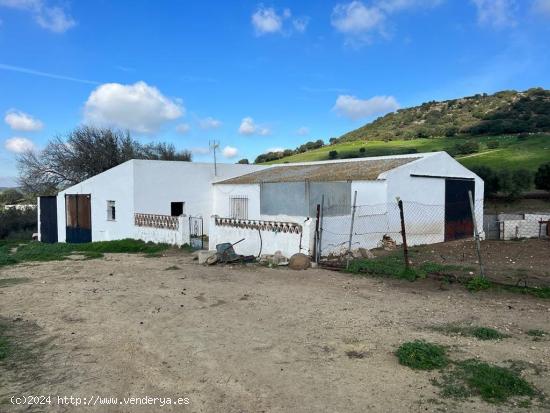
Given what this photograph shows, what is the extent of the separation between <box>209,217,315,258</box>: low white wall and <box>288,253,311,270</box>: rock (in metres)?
0.62

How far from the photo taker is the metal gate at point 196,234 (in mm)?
16453

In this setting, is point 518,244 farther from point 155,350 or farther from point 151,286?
point 155,350

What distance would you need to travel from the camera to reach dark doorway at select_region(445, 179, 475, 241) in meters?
18.7

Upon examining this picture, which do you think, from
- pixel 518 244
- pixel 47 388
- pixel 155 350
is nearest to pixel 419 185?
pixel 518 244

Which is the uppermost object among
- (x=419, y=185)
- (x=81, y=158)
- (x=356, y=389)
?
(x=81, y=158)

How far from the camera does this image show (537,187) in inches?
1176

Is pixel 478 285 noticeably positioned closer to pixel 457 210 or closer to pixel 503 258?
pixel 503 258

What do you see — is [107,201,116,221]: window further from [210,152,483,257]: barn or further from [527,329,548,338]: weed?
[527,329,548,338]: weed

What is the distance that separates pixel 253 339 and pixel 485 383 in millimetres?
2792

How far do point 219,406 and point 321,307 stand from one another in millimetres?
3832

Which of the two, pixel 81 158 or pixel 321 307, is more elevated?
pixel 81 158

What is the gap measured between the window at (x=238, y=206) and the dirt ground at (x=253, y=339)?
10.7 meters

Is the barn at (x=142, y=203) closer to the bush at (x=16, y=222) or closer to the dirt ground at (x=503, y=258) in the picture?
the bush at (x=16, y=222)

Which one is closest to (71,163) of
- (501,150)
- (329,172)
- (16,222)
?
(16,222)
